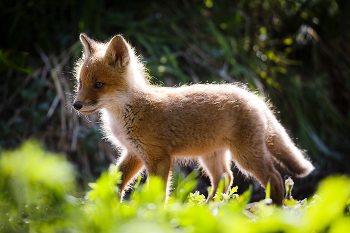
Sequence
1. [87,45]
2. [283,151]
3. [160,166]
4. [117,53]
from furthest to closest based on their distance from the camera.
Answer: [283,151]
[87,45]
[117,53]
[160,166]

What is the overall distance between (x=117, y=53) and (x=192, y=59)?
2685mm

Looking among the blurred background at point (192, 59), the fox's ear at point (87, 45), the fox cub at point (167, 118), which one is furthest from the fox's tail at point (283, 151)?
the fox's ear at point (87, 45)

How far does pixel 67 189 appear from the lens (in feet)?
2.05

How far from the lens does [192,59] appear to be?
203 inches

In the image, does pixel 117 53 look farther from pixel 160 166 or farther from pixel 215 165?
pixel 215 165

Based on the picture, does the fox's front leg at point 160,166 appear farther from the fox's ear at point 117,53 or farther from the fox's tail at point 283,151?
the fox's tail at point 283,151

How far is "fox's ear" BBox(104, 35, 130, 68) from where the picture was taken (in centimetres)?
254

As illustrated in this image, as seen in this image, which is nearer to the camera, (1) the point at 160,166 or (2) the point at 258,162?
(1) the point at 160,166

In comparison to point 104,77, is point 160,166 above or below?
below

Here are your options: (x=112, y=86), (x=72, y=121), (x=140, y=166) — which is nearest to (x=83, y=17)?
(x=72, y=121)

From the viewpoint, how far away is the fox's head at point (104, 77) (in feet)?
7.93

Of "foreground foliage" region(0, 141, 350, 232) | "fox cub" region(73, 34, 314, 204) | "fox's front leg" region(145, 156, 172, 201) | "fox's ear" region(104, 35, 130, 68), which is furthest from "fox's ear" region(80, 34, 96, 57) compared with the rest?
"foreground foliage" region(0, 141, 350, 232)

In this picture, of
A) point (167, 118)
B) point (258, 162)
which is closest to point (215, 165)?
point (258, 162)

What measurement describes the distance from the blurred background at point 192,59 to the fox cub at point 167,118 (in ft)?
3.92
